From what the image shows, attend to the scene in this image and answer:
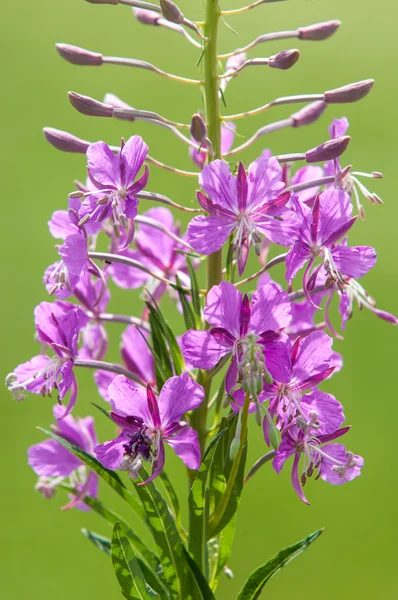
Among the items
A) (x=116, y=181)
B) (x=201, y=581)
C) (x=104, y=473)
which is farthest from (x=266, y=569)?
(x=116, y=181)

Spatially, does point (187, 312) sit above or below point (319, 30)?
below

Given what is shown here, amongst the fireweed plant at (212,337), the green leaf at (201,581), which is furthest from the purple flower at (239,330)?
the green leaf at (201,581)

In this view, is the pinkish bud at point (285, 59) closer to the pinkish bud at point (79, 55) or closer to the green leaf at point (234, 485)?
the pinkish bud at point (79, 55)

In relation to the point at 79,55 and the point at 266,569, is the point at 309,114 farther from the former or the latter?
the point at 266,569

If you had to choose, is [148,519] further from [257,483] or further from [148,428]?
[257,483]

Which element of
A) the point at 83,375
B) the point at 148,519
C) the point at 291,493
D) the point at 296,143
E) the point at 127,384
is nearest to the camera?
the point at 127,384

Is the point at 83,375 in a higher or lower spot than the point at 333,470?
higher

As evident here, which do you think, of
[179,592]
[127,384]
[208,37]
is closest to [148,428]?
[127,384]
